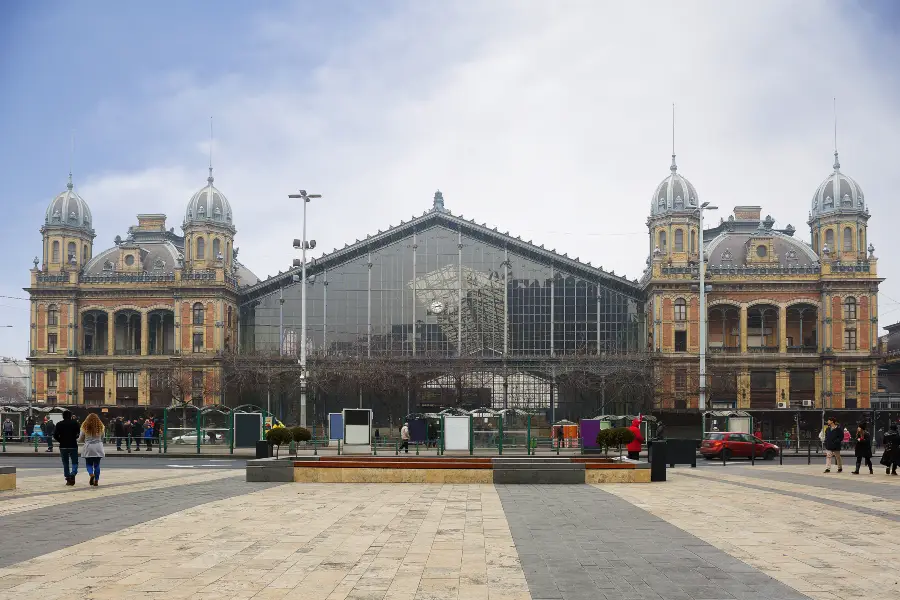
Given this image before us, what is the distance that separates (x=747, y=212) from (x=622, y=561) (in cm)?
8160

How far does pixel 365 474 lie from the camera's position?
2514cm

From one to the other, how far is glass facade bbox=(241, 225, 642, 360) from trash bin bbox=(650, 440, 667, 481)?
5384cm

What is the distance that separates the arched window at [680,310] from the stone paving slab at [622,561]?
2540 inches

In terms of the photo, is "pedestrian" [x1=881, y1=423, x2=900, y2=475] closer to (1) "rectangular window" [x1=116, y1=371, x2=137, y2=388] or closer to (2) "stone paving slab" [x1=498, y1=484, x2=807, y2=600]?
(2) "stone paving slab" [x1=498, y1=484, x2=807, y2=600]

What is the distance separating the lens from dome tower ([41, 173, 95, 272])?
86.8 m

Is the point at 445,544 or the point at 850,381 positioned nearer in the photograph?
the point at 445,544

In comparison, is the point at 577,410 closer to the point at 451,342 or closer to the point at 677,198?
the point at 451,342

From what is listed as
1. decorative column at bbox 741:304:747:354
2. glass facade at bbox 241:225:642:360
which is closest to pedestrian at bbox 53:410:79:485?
glass facade at bbox 241:225:642:360

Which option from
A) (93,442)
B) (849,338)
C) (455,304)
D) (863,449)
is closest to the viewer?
(93,442)

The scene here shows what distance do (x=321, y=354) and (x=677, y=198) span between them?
1300 inches

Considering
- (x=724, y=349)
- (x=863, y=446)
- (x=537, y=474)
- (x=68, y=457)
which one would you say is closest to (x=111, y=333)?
(x=724, y=349)

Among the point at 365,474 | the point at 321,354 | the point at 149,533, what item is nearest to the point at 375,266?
the point at 321,354

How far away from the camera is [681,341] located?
8088cm

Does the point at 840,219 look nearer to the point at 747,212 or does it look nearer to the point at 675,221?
the point at 747,212
